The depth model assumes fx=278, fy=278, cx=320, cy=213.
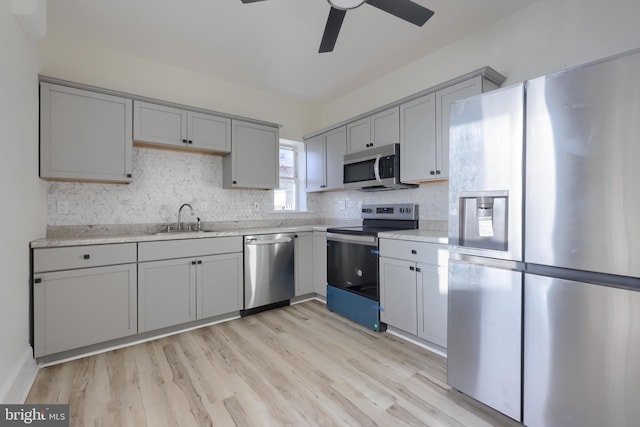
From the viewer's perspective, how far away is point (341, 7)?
1.77m

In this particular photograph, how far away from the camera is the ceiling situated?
225 centimetres

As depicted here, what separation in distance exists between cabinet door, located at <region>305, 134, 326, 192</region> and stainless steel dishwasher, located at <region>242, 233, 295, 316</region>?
94 cm

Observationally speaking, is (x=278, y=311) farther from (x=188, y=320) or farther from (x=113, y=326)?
(x=113, y=326)

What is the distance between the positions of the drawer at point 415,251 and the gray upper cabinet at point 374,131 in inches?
42.6

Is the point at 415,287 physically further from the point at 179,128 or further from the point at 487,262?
the point at 179,128

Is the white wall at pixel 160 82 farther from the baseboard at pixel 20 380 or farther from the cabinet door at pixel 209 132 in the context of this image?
the baseboard at pixel 20 380

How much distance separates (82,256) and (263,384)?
1.75m

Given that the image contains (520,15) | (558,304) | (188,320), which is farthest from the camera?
(188,320)

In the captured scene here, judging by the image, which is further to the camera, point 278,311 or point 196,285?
point 278,311

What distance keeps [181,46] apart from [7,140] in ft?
5.89

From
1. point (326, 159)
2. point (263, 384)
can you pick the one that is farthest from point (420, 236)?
point (326, 159)

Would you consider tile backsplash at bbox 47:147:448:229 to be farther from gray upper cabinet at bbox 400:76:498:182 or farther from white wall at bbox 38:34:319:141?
white wall at bbox 38:34:319:141

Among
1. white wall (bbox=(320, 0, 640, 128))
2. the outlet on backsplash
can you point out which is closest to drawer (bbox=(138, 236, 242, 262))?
the outlet on backsplash


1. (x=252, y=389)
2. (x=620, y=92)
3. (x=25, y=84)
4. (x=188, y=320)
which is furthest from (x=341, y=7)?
(x=188, y=320)
